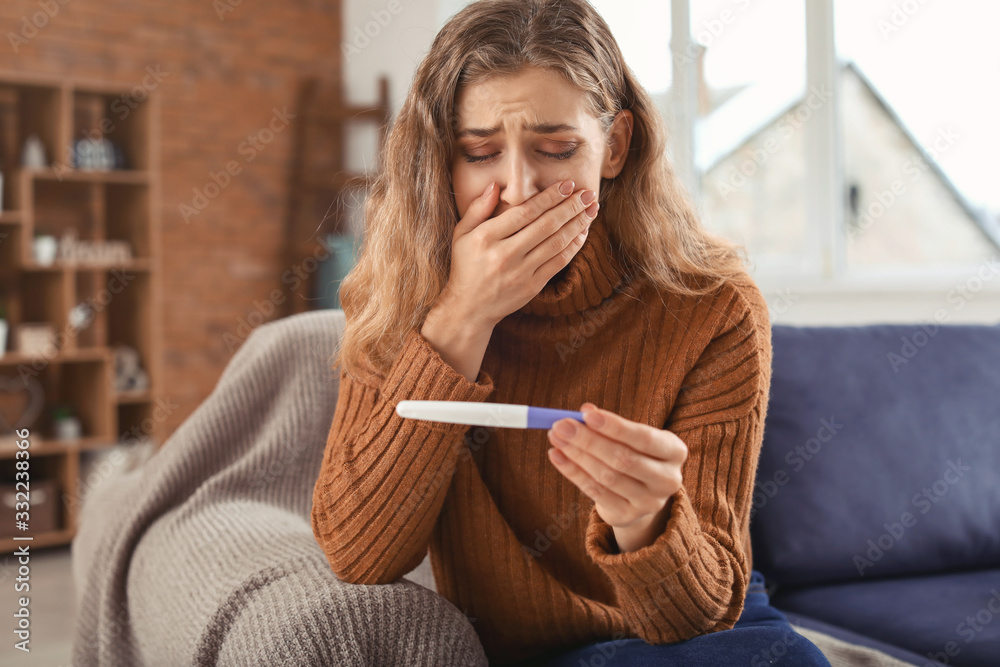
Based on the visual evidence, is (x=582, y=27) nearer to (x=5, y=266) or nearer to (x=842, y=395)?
(x=842, y=395)

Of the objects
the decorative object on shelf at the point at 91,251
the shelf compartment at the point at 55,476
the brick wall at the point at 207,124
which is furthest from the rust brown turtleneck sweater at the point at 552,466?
the brick wall at the point at 207,124

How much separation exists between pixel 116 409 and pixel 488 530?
336cm

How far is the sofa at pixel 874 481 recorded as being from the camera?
5.43 feet

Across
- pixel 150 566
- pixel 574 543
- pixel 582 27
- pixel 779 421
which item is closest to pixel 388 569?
pixel 574 543

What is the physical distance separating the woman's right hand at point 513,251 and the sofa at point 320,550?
1.30 ft

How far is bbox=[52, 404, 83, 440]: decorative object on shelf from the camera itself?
3781mm

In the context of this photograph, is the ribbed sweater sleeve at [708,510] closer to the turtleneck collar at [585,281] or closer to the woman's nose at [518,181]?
the turtleneck collar at [585,281]

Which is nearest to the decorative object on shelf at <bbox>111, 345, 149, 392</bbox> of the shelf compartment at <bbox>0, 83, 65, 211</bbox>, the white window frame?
the shelf compartment at <bbox>0, 83, 65, 211</bbox>

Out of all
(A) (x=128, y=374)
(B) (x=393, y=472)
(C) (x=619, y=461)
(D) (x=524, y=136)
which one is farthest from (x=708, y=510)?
(A) (x=128, y=374)

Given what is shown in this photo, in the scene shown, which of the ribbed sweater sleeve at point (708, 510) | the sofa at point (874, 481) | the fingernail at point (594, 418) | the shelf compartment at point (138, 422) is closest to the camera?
the fingernail at point (594, 418)

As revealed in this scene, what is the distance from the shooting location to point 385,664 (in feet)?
3.51

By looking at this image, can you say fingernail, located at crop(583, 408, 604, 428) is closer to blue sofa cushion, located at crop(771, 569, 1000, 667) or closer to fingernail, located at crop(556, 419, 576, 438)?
fingernail, located at crop(556, 419, 576, 438)

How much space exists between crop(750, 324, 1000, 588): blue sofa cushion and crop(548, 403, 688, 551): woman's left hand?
0.90 metres

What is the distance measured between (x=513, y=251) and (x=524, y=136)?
15cm
